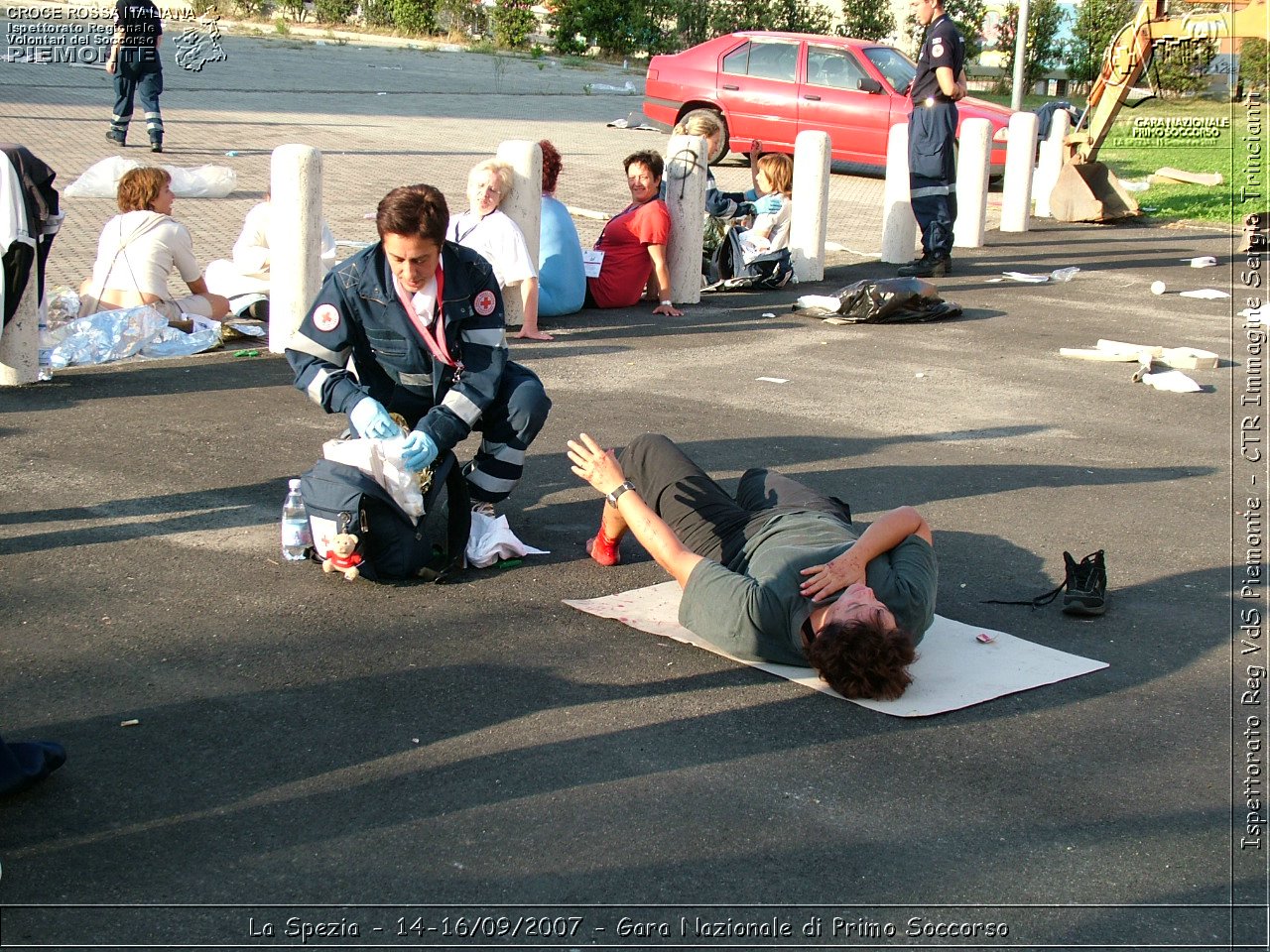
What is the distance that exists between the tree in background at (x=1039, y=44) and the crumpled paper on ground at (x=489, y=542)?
32.4 metres

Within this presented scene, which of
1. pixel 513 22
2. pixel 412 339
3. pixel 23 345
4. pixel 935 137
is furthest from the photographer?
pixel 513 22

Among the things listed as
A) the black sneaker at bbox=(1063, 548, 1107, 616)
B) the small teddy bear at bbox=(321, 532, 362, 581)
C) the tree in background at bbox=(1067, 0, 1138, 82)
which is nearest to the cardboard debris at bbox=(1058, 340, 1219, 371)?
the black sneaker at bbox=(1063, 548, 1107, 616)

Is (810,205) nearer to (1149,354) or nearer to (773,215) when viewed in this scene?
(773,215)

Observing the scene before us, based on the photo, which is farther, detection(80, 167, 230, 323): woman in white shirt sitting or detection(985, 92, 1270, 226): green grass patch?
detection(985, 92, 1270, 226): green grass patch

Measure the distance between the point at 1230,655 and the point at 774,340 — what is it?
217 inches

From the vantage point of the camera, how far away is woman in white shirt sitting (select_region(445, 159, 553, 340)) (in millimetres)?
8773

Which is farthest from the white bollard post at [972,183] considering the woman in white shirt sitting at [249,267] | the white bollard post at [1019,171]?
the woman in white shirt sitting at [249,267]

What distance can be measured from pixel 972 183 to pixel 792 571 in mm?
11026

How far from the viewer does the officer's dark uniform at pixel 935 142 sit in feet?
40.3

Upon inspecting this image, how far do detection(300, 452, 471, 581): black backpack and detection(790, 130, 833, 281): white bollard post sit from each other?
737cm

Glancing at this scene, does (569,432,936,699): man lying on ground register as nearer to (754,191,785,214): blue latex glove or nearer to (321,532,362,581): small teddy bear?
(321,532,362,581): small teddy bear

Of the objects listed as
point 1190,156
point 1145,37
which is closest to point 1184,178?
point 1190,156

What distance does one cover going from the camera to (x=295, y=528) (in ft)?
16.9

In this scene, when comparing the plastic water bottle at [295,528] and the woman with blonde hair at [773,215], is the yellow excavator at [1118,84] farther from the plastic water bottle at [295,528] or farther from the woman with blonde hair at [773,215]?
the plastic water bottle at [295,528]
